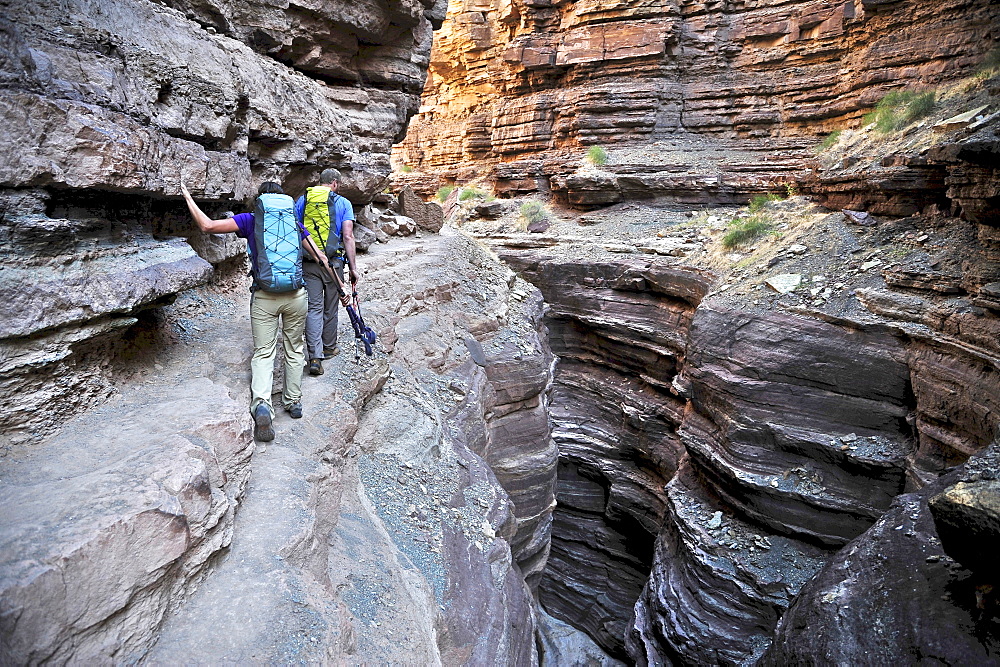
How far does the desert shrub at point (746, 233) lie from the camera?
12.8 m

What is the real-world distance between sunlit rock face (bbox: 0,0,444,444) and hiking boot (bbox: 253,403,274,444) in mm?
930

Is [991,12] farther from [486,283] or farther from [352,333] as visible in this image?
[352,333]

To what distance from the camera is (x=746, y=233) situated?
42.1ft

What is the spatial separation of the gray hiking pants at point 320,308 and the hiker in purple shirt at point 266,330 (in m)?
0.57

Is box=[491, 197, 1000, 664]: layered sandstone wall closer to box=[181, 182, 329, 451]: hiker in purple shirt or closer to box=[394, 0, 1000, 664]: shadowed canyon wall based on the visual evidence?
box=[394, 0, 1000, 664]: shadowed canyon wall

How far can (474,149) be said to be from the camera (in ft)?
71.5

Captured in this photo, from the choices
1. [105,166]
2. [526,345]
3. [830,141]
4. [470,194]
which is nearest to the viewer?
[105,166]

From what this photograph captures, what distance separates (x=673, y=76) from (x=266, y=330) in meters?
17.8

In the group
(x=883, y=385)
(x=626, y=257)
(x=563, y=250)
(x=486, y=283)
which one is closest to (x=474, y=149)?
(x=563, y=250)

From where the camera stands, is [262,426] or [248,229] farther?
[248,229]

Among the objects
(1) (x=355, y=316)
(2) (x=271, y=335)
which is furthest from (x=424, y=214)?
(2) (x=271, y=335)

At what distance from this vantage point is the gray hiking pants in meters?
5.02

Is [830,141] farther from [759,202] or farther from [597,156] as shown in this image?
[597,156]

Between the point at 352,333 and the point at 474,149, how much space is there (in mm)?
17147
